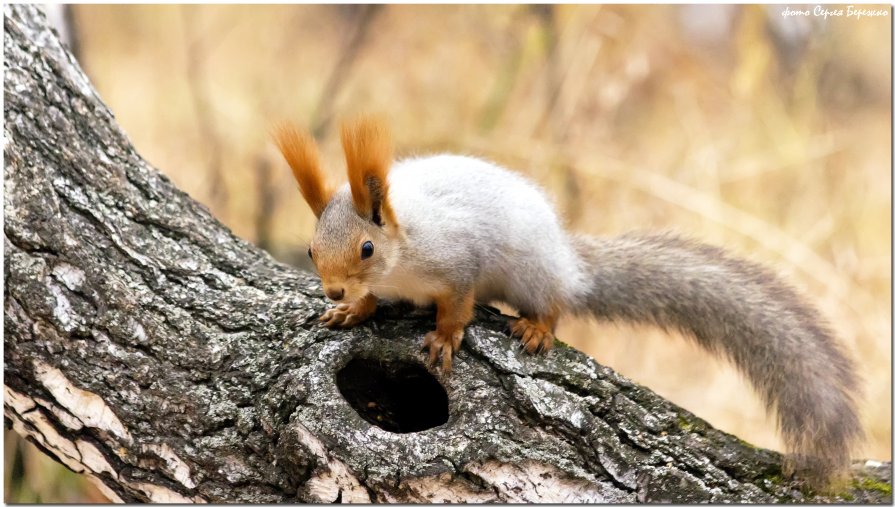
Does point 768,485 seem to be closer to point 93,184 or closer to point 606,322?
point 606,322

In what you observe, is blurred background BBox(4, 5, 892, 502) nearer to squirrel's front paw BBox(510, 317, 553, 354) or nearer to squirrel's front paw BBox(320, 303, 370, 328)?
squirrel's front paw BBox(510, 317, 553, 354)

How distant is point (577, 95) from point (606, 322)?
2095 mm

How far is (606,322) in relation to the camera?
2.35 meters

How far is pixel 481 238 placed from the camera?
2.13 m

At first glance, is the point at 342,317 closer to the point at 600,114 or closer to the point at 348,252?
the point at 348,252

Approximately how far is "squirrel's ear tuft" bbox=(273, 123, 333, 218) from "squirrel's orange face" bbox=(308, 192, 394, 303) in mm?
53

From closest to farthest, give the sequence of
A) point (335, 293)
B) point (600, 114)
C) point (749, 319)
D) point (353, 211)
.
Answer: point (335, 293) → point (353, 211) → point (749, 319) → point (600, 114)

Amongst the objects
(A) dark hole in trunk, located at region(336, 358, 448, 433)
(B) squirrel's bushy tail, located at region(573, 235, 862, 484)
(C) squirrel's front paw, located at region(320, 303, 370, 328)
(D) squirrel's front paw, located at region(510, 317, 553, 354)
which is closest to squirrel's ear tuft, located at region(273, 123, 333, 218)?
(C) squirrel's front paw, located at region(320, 303, 370, 328)

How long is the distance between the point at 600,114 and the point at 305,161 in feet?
8.78

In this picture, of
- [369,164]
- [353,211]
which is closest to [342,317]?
[353,211]

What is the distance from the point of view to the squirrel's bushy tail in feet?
6.32

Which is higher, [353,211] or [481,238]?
[481,238]

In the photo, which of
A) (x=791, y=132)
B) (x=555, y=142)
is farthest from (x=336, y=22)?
(x=791, y=132)

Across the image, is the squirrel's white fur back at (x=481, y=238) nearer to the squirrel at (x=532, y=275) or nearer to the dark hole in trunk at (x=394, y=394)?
the squirrel at (x=532, y=275)
